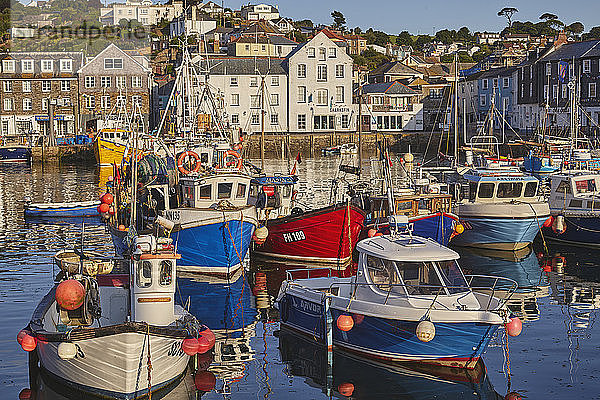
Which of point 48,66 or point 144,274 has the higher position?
point 48,66

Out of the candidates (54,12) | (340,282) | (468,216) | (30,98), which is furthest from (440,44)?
(340,282)

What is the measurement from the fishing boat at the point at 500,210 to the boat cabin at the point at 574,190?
47.4 inches

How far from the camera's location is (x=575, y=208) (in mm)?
29531

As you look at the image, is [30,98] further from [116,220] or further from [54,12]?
[54,12]

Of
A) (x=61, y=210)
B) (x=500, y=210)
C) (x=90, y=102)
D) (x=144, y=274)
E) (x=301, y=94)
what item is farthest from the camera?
(x=90, y=102)

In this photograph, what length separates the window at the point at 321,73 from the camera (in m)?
80.7

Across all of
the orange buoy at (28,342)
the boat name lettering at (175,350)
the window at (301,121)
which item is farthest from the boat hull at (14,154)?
the boat name lettering at (175,350)

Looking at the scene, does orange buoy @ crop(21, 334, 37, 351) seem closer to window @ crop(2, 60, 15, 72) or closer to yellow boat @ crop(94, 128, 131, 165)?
yellow boat @ crop(94, 128, 131, 165)

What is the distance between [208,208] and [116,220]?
13.6 feet

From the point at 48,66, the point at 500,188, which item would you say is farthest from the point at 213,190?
the point at 48,66

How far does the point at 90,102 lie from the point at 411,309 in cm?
7191

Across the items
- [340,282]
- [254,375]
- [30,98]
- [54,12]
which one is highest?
[54,12]

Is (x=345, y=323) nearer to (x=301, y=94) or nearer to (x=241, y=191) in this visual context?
(x=241, y=191)

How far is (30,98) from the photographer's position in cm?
8212
